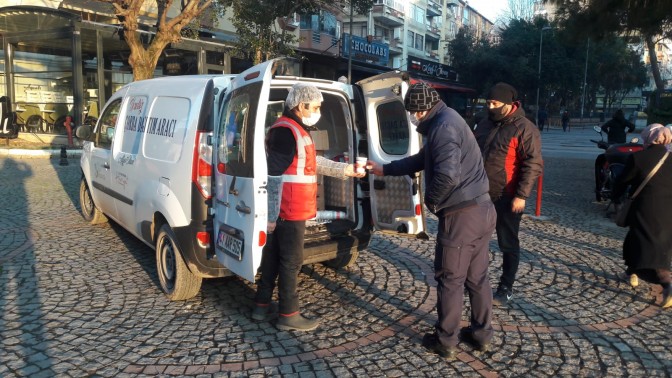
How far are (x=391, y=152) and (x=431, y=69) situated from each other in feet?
118

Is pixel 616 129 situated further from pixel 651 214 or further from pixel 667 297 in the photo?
pixel 667 297

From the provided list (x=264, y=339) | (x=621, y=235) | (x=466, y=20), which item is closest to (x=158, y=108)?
(x=264, y=339)

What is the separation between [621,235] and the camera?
7207 mm

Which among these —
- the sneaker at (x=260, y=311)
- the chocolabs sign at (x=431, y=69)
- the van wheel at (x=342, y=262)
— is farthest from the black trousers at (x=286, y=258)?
the chocolabs sign at (x=431, y=69)

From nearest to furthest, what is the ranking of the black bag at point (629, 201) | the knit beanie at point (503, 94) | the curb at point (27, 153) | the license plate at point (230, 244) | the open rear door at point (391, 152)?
the license plate at point (230, 244), the knit beanie at point (503, 94), the black bag at point (629, 201), the open rear door at point (391, 152), the curb at point (27, 153)

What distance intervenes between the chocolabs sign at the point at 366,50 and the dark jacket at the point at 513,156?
2867 cm

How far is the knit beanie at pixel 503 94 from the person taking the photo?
4320 mm

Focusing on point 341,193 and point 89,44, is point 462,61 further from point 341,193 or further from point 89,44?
point 341,193

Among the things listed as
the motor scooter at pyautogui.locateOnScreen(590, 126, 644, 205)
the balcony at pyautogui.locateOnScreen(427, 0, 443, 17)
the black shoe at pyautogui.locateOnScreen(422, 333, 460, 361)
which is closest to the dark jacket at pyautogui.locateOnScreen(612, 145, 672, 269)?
the black shoe at pyautogui.locateOnScreen(422, 333, 460, 361)

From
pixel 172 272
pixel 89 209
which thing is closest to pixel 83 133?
pixel 89 209

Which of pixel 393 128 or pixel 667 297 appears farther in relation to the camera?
pixel 393 128

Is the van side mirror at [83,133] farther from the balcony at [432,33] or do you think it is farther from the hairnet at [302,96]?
the balcony at [432,33]

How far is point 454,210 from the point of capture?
11.5 feet

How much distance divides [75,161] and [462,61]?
119 ft
